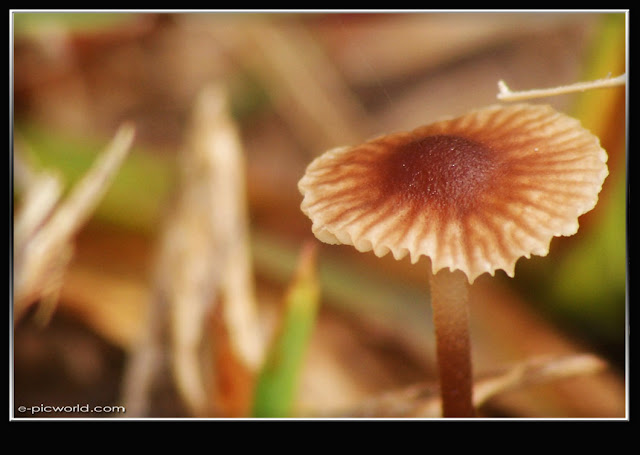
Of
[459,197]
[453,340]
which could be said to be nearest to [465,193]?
[459,197]

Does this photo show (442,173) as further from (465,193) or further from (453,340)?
(453,340)

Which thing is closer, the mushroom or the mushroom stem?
the mushroom

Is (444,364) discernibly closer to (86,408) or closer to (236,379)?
(236,379)

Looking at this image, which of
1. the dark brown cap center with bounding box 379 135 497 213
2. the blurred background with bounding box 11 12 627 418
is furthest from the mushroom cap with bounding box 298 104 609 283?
the blurred background with bounding box 11 12 627 418

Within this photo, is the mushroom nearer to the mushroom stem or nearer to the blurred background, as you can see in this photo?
the mushroom stem

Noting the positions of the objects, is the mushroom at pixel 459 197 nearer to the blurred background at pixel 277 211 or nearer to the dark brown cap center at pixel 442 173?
the dark brown cap center at pixel 442 173

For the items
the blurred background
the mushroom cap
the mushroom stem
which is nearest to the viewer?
the mushroom cap

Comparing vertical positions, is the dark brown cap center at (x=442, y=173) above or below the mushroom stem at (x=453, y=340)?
above

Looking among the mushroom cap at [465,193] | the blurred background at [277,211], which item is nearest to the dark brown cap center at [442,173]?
the mushroom cap at [465,193]
